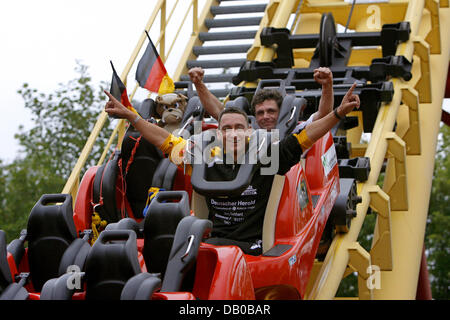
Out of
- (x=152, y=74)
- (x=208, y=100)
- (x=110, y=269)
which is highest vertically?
(x=152, y=74)

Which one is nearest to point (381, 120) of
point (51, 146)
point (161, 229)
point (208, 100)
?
point (208, 100)

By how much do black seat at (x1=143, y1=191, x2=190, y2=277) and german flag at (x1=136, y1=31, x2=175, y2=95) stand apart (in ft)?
4.73

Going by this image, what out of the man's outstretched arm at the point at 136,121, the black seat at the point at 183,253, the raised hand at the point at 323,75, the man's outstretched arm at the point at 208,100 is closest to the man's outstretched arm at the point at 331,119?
the raised hand at the point at 323,75

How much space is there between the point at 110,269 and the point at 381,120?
9.70 feet

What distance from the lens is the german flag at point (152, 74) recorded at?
4.45 metres

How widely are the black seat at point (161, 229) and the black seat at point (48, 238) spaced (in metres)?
0.41

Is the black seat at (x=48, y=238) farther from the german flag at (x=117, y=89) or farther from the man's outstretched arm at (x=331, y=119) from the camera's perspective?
the man's outstretched arm at (x=331, y=119)

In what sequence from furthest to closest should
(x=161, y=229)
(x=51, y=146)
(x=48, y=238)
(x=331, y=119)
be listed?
1. (x=51, y=146)
2. (x=331, y=119)
3. (x=48, y=238)
4. (x=161, y=229)

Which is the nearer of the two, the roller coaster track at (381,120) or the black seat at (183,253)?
the black seat at (183,253)

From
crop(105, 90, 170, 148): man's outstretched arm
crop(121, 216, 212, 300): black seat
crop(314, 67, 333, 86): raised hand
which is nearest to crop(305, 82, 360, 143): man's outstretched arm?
crop(314, 67, 333, 86): raised hand

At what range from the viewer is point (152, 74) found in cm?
450

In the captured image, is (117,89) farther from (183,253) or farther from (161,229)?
(183,253)

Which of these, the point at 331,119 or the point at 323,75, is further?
the point at 323,75

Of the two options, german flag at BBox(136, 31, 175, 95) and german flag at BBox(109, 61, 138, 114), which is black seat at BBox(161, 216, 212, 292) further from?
german flag at BBox(136, 31, 175, 95)
